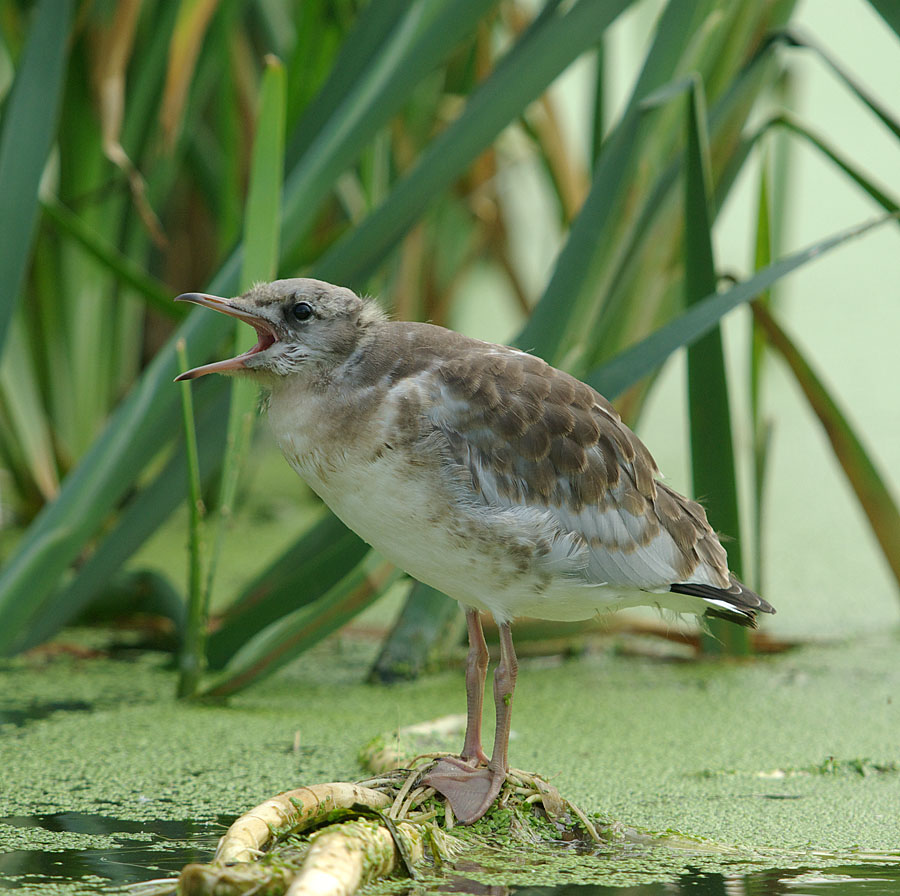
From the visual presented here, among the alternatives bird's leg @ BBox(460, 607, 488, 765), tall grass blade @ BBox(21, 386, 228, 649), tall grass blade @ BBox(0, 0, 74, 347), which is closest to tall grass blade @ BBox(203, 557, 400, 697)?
tall grass blade @ BBox(21, 386, 228, 649)

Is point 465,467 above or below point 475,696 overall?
above

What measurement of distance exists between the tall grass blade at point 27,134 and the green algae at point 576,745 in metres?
0.91

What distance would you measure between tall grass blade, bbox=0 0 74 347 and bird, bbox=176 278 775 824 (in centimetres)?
88

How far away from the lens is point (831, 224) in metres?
7.15

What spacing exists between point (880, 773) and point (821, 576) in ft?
4.94

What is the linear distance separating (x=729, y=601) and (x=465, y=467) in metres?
0.56

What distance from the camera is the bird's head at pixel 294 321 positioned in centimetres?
220

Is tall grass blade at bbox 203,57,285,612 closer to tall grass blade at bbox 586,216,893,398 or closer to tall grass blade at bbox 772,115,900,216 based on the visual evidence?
tall grass blade at bbox 586,216,893,398

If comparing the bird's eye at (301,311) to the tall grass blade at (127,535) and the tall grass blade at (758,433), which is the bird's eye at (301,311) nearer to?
the tall grass blade at (127,535)

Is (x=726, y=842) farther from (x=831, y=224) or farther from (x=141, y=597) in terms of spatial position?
(x=831, y=224)

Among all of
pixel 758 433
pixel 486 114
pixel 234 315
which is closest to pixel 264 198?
pixel 234 315

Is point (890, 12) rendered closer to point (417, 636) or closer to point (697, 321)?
point (697, 321)

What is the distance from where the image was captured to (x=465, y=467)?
2.19m

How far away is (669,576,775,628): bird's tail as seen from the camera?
235 cm
